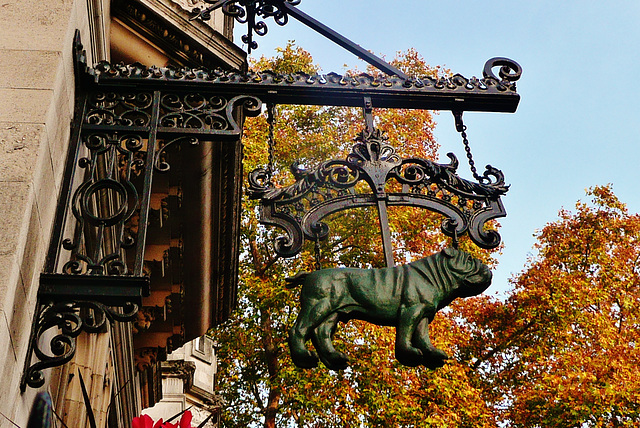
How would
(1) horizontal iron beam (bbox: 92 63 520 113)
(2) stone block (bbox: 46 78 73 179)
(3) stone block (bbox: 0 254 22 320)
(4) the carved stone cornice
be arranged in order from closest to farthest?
(3) stone block (bbox: 0 254 22 320) < (2) stone block (bbox: 46 78 73 179) < (1) horizontal iron beam (bbox: 92 63 520 113) < (4) the carved stone cornice

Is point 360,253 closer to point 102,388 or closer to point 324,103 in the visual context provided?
point 102,388

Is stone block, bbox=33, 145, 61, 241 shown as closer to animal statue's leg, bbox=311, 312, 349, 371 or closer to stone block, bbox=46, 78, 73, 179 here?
stone block, bbox=46, 78, 73, 179

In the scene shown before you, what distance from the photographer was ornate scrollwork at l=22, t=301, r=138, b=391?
4031mm

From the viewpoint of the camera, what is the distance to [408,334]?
430 cm

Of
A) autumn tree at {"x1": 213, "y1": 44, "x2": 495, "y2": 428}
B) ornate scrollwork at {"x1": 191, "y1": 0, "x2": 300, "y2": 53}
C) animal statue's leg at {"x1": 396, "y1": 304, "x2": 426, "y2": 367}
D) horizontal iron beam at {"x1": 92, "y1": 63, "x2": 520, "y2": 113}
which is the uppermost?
autumn tree at {"x1": 213, "y1": 44, "x2": 495, "y2": 428}

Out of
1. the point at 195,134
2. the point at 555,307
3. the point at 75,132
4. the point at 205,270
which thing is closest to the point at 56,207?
→ the point at 75,132

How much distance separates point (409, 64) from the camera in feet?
83.8

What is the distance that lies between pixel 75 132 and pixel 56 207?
1.78 ft

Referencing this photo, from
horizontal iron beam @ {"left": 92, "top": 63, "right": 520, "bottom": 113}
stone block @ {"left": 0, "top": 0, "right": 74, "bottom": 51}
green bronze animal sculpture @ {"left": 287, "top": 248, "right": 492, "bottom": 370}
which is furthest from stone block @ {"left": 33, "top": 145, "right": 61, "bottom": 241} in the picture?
green bronze animal sculpture @ {"left": 287, "top": 248, "right": 492, "bottom": 370}

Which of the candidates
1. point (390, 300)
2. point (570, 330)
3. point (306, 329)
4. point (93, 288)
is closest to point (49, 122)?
point (93, 288)

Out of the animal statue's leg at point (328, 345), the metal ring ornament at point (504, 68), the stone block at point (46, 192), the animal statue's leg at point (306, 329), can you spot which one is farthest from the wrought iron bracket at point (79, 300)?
the metal ring ornament at point (504, 68)

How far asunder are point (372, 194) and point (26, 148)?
2.07 metres

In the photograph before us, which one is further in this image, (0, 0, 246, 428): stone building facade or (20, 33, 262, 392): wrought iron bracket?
(20, 33, 262, 392): wrought iron bracket

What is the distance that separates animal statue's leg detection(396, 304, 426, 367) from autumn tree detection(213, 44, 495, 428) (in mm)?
13106
